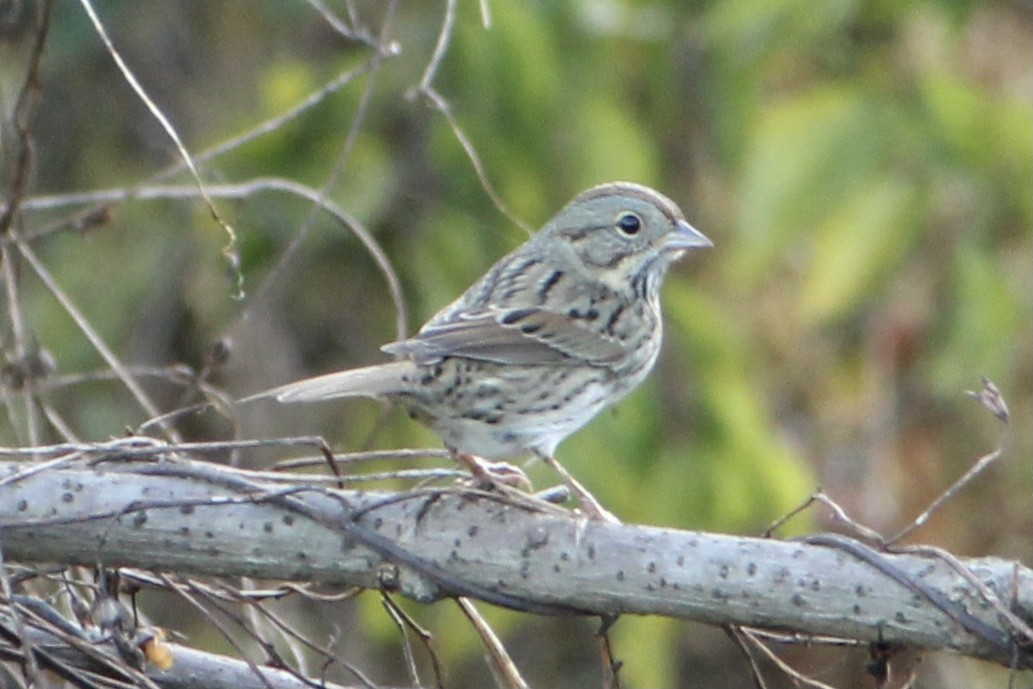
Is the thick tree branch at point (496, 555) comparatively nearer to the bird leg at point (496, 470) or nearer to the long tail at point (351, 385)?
the bird leg at point (496, 470)

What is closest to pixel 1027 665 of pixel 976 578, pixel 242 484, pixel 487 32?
pixel 976 578

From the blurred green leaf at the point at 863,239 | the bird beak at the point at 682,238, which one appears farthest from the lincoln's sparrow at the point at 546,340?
the blurred green leaf at the point at 863,239

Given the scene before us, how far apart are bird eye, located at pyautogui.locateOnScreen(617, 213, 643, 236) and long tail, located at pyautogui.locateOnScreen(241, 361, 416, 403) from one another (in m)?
0.92

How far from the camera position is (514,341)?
4.27m

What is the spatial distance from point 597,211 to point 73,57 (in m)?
2.85

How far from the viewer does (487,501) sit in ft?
9.73

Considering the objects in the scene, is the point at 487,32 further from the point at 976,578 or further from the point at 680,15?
the point at 976,578

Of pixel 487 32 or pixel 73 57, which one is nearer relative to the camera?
pixel 487 32

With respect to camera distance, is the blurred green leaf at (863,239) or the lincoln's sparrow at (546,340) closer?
the lincoln's sparrow at (546,340)

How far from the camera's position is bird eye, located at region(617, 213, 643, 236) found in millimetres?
4680

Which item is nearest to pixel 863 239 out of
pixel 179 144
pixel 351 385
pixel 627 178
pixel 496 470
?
pixel 627 178

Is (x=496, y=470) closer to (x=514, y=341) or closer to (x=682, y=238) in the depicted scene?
(x=514, y=341)

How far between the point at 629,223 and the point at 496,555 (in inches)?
78.0

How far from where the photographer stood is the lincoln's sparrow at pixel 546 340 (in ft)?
13.2
